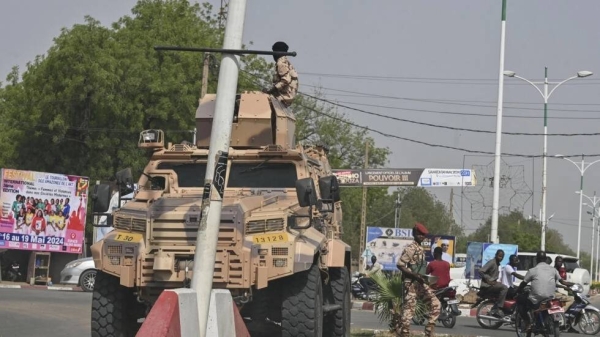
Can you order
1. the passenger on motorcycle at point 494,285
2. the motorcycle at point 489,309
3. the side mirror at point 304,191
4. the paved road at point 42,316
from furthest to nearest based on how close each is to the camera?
the passenger on motorcycle at point 494,285 → the motorcycle at point 489,309 → the paved road at point 42,316 → the side mirror at point 304,191

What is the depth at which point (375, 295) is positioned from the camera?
54.0 ft

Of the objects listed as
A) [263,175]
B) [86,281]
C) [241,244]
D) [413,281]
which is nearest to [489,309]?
[413,281]

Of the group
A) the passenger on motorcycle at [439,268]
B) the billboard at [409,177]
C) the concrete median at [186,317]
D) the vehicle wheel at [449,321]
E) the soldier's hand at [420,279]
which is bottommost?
the vehicle wheel at [449,321]

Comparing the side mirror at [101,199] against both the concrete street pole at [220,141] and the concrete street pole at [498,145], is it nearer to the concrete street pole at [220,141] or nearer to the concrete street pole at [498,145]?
the concrete street pole at [220,141]

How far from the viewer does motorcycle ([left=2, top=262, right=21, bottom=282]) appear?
115 feet

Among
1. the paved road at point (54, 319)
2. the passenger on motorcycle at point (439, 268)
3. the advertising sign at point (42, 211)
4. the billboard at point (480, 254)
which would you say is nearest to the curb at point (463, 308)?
the paved road at point (54, 319)

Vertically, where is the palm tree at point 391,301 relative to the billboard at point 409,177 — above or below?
below

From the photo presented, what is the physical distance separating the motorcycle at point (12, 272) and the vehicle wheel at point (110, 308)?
24825mm

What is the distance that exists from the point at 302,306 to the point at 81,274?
2020 centimetres

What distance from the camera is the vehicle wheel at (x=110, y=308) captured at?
10.9m

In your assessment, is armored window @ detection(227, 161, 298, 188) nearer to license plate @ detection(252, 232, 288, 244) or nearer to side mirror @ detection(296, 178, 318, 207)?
side mirror @ detection(296, 178, 318, 207)

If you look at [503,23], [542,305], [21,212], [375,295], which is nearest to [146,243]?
[375,295]

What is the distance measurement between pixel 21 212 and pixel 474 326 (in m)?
15.1

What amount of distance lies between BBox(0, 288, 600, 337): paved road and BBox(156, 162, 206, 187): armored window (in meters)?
3.55
